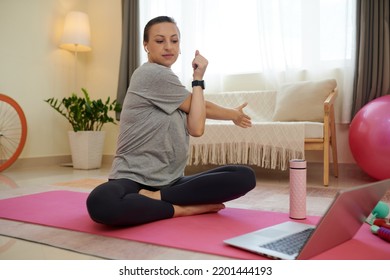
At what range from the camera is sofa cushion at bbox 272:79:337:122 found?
292 cm

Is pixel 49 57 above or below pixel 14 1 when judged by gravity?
below

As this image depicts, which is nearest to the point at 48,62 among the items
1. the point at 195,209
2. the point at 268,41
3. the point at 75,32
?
the point at 75,32

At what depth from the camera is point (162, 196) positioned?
4.74 feet

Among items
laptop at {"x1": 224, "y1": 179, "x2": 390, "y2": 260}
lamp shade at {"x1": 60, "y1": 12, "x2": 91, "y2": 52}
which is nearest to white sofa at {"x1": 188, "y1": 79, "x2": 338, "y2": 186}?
laptop at {"x1": 224, "y1": 179, "x2": 390, "y2": 260}

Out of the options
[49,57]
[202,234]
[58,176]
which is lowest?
[58,176]

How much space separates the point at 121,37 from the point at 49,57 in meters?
0.80

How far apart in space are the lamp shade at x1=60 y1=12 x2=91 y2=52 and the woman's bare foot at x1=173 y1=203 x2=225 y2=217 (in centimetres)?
297

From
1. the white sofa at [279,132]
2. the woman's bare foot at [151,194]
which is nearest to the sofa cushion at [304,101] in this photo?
the white sofa at [279,132]

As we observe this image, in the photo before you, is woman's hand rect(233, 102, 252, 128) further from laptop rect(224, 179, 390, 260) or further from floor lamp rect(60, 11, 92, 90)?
floor lamp rect(60, 11, 92, 90)

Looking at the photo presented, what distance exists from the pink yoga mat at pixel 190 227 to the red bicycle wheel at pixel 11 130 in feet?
5.53

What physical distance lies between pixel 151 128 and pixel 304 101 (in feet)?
6.17

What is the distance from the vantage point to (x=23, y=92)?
364cm
